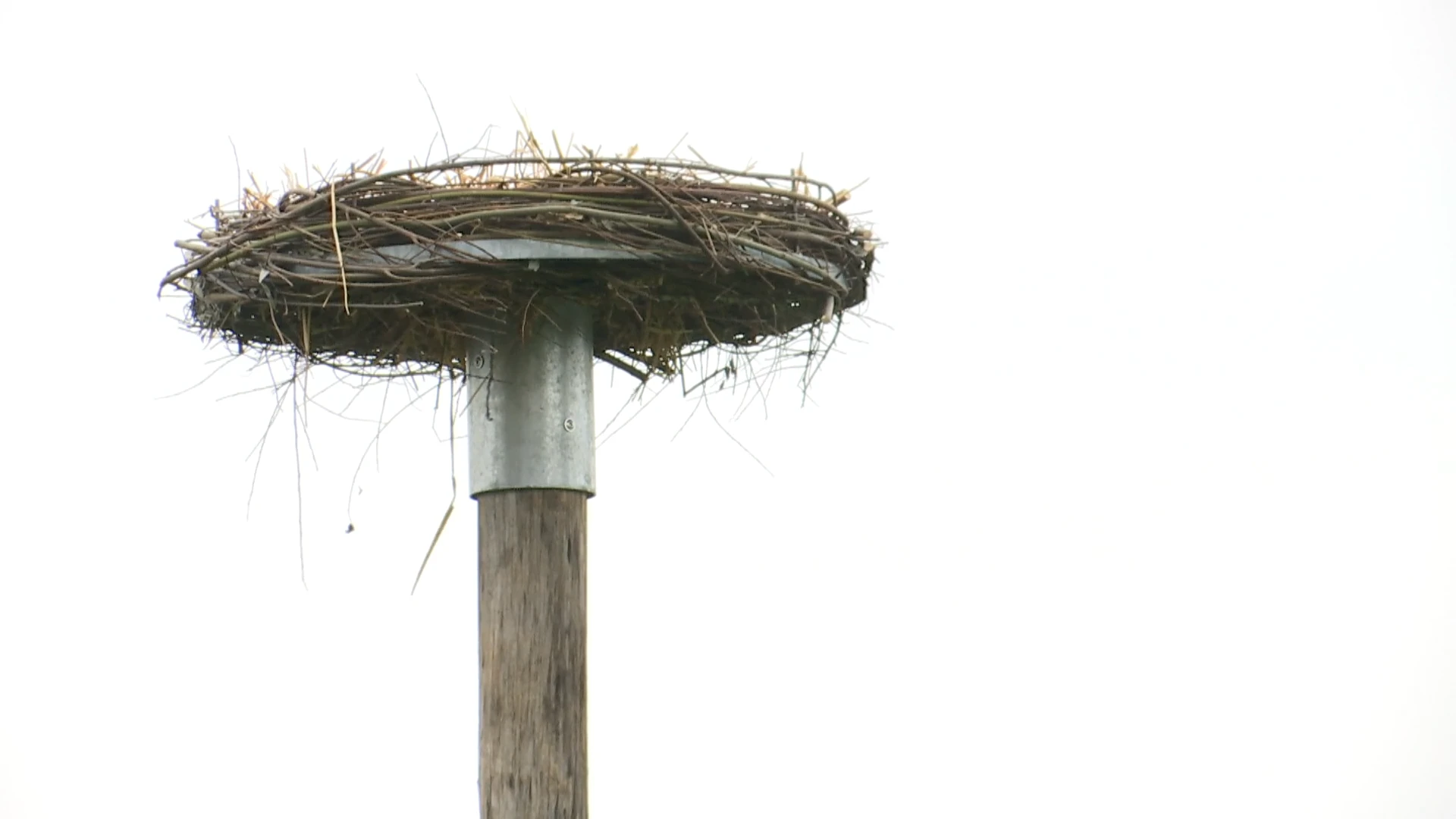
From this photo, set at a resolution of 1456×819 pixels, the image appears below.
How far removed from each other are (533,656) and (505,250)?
1.16m

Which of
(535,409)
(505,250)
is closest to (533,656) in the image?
(535,409)

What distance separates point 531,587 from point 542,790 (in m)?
0.57

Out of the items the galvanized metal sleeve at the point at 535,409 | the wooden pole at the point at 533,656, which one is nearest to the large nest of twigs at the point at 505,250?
the galvanized metal sleeve at the point at 535,409

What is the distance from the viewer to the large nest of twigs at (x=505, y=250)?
5551mm

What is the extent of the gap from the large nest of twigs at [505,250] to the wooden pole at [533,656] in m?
0.58

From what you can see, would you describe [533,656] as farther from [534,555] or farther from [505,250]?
[505,250]

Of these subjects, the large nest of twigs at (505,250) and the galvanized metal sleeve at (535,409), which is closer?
the large nest of twigs at (505,250)

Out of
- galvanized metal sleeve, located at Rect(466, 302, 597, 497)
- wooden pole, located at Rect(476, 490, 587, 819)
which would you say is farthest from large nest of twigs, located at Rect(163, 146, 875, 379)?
wooden pole, located at Rect(476, 490, 587, 819)

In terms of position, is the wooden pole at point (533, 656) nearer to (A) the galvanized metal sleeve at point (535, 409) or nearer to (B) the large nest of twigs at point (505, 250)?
(A) the galvanized metal sleeve at point (535, 409)

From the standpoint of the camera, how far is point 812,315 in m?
6.22

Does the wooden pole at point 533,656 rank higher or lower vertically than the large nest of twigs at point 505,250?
lower

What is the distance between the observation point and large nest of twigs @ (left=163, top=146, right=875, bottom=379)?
5551mm

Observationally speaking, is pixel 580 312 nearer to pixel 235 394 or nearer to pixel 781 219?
pixel 781 219

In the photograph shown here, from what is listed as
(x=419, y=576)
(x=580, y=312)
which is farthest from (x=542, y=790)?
(x=580, y=312)
